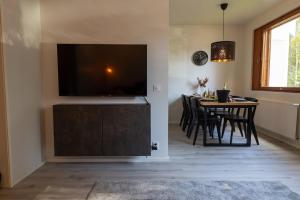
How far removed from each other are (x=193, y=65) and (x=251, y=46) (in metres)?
1.48

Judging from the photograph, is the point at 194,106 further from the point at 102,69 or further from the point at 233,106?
the point at 102,69

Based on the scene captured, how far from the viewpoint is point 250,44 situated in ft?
17.9

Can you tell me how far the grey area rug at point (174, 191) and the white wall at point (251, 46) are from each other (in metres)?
2.22

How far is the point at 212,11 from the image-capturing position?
4598 millimetres

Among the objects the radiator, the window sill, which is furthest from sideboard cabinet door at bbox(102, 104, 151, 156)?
the window sill

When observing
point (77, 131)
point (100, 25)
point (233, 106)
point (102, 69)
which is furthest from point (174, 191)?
point (100, 25)

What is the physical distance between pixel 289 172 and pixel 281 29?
3.12 metres

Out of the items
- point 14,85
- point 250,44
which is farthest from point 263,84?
point 14,85

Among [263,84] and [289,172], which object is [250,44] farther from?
[289,172]

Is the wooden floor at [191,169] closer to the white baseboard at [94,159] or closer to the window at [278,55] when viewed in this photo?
the white baseboard at [94,159]

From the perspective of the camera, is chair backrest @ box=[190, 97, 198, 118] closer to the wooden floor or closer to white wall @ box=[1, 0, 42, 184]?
the wooden floor

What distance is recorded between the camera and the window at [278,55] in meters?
4.06

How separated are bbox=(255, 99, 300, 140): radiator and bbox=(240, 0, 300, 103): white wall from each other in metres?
0.15

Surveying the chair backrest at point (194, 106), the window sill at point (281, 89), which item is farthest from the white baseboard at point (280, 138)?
the chair backrest at point (194, 106)
